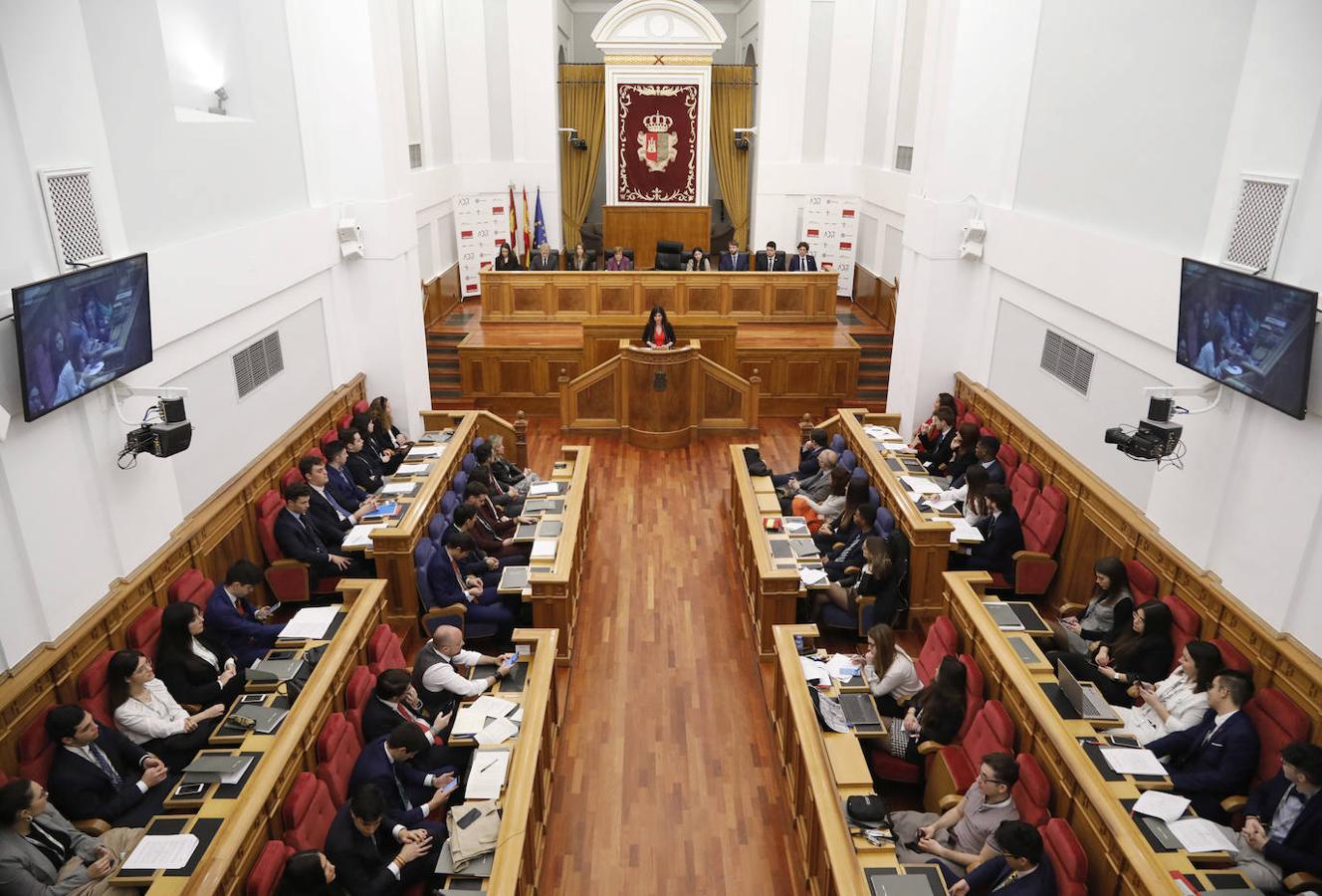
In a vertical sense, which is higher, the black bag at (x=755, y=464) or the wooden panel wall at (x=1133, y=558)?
the wooden panel wall at (x=1133, y=558)

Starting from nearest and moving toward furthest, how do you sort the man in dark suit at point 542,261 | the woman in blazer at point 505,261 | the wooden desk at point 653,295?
the wooden desk at point 653,295 → the woman in blazer at point 505,261 → the man in dark suit at point 542,261

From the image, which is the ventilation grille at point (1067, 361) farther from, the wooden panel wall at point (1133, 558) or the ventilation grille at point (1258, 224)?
the ventilation grille at point (1258, 224)

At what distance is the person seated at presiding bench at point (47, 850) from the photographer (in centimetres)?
327

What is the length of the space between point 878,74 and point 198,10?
10417 mm

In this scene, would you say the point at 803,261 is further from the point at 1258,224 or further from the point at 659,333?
the point at 1258,224

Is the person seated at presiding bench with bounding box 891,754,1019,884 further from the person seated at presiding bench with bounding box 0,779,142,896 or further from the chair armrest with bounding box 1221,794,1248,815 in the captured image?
the person seated at presiding bench with bounding box 0,779,142,896

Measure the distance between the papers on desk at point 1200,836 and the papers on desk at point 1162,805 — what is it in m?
0.03

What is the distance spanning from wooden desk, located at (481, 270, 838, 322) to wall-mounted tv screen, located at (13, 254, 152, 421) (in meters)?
7.41

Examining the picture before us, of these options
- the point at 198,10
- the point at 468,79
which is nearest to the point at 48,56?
the point at 198,10

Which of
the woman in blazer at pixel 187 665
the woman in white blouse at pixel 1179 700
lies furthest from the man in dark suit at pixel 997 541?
the woman in blazer at pixel 187 665

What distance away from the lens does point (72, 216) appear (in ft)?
14.4

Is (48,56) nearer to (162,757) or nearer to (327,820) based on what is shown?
(162,757)

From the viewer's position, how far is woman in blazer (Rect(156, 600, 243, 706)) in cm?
469

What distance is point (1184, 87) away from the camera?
17.5ft
